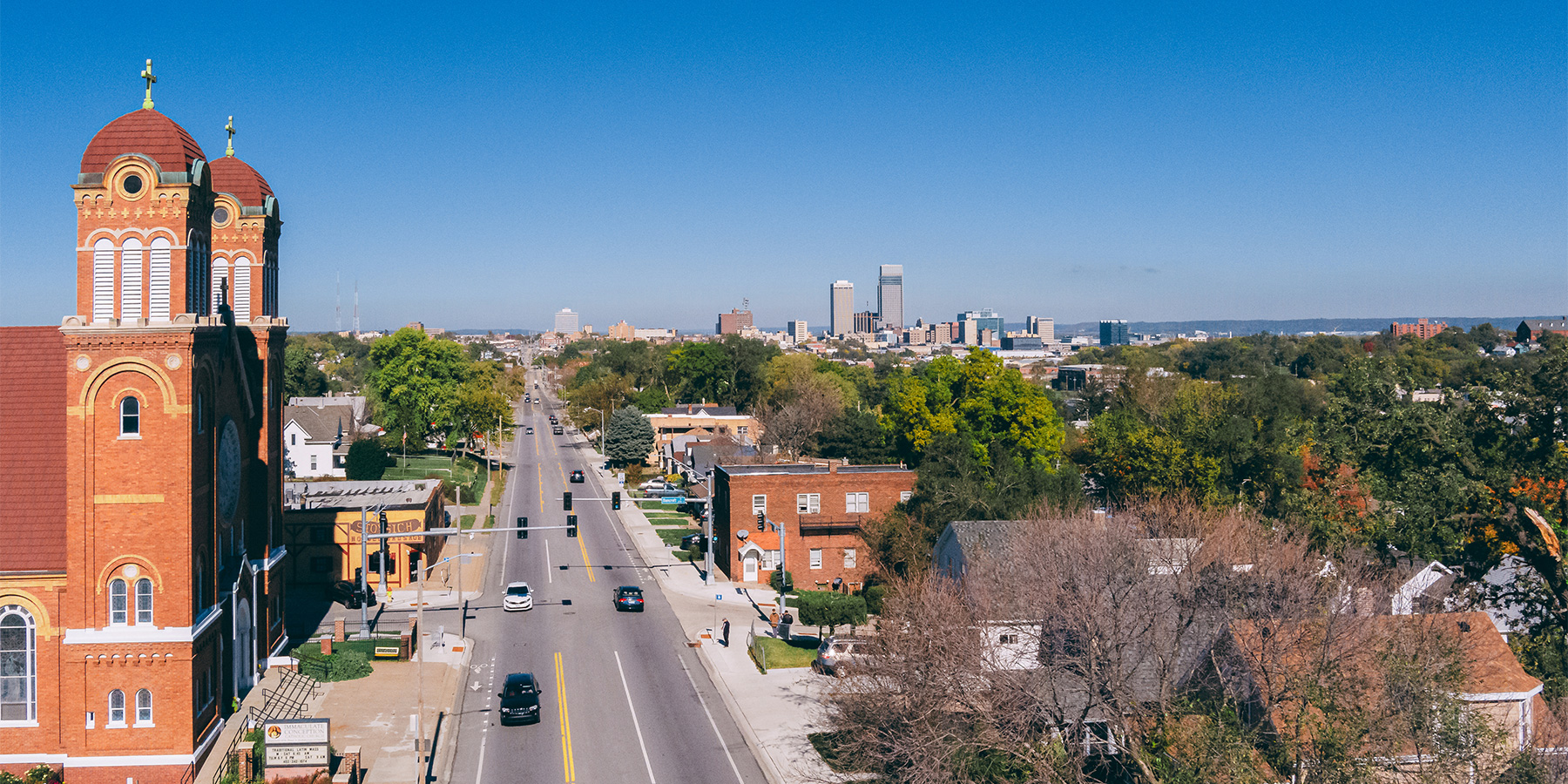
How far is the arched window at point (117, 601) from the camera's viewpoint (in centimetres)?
2875

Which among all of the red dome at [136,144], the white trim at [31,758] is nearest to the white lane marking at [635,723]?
the white trim at [31,758]

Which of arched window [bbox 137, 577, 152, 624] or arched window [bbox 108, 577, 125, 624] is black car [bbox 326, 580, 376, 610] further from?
arched window [bbox 108, 577, 125, 624]

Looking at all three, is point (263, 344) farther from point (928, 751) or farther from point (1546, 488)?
point (1546, 488)

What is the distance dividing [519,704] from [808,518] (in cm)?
2537

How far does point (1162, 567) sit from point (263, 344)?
3108cm

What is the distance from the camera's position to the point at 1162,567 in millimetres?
33156

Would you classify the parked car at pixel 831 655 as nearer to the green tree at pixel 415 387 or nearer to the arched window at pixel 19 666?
the arched window at pixel 19 666

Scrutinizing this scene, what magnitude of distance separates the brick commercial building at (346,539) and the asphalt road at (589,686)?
4526mm

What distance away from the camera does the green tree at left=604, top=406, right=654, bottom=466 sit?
10281cm

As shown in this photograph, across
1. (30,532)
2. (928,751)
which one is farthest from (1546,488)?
(30,532)

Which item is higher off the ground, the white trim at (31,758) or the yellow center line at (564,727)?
the white trim at (31,758)

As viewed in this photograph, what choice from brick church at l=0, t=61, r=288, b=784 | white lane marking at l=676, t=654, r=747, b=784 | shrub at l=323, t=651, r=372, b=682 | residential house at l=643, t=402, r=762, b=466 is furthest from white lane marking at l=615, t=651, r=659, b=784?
residential house at l=643, t=402, r=762, b=466

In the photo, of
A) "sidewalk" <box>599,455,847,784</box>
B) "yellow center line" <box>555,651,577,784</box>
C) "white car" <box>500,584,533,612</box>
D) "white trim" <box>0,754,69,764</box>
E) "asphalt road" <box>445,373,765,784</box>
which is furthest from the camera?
"white car" <box>500,584,533,612</box>

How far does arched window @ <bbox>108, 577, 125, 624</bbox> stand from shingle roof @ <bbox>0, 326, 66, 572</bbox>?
1457 millimetres
